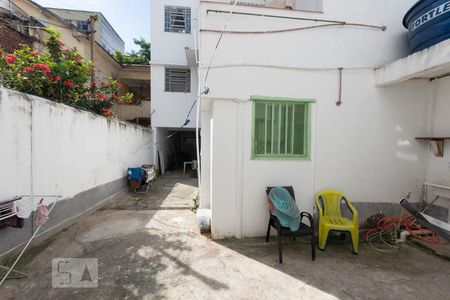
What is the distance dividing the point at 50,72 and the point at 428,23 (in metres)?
6.05

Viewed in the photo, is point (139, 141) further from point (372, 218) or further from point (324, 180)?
point (372, 218)

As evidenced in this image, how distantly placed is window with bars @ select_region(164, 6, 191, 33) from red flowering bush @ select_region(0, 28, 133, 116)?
5.84m

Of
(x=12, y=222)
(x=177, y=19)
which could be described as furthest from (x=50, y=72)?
(x=177, y=19)

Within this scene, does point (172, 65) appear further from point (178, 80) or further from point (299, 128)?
point (299, 128)

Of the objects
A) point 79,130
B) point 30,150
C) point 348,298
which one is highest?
point 79,130

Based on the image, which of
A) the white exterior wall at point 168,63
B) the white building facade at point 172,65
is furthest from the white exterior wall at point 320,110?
the white exterior wall at point 168,63

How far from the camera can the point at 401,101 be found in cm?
393

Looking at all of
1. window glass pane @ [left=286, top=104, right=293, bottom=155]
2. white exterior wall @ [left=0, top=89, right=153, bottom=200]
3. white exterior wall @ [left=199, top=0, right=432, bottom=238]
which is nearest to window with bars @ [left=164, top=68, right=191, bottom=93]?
white exterior wall @ [left=0, top=89, right=153, bottom=200]

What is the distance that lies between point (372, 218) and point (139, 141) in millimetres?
7276

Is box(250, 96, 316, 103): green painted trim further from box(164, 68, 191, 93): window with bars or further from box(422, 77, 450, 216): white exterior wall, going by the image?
box(164, 68, 191, 93): window with bars

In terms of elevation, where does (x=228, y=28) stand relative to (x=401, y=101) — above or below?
above

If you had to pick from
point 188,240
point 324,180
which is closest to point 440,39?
point 324,180

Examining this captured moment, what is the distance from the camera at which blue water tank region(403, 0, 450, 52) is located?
10.0 feet

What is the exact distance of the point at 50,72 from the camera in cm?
404
